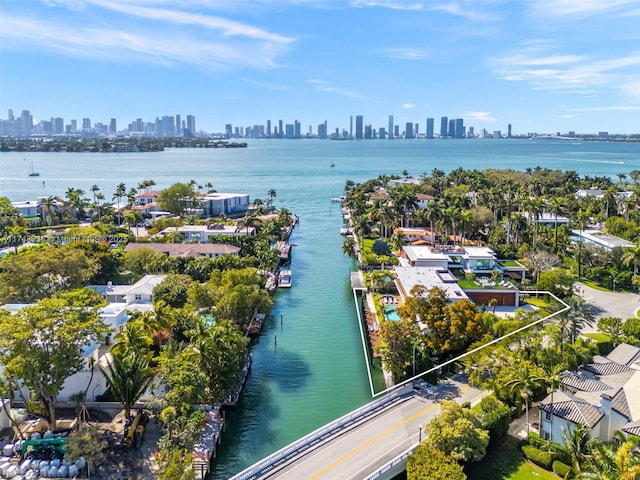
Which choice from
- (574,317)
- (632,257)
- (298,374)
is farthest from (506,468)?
(632,257)

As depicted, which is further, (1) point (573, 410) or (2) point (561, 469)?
(1) point (573, 410)

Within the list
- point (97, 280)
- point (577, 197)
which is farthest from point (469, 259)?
point (577, 197)

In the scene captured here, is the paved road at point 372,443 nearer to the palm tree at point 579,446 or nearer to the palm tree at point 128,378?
the palm tree at point 579,446

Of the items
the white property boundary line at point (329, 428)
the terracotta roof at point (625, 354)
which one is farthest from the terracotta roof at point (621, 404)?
the white property boundary line at point (329, 428)

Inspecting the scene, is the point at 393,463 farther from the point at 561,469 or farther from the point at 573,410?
the point at 573,410

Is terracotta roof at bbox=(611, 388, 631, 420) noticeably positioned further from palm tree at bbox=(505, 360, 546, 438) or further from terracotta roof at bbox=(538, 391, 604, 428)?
palm tree at bbox=(505, 360, 546, 438)

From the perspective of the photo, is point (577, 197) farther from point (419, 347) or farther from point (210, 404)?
point (210, 404)
